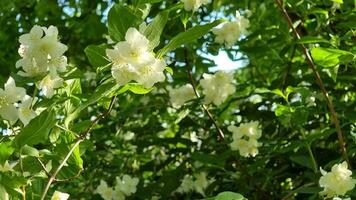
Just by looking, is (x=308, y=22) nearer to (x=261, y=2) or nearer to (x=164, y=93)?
(x=261, y=2)

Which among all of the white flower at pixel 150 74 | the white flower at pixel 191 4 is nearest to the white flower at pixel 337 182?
the white flower at pixel 191 4

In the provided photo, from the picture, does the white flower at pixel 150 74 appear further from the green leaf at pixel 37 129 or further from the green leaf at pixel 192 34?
the green leaf at pixel 37 129

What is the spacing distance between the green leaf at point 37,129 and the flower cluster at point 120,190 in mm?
1656

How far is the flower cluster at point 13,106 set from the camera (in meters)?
1.57

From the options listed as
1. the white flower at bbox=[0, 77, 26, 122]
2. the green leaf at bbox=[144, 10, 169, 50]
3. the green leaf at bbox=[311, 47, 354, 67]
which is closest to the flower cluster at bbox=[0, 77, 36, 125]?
the white flower at bbox=[0, 77, 26, 122]

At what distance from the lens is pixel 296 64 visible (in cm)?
311

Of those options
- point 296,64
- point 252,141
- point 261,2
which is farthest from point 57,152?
point 261,2

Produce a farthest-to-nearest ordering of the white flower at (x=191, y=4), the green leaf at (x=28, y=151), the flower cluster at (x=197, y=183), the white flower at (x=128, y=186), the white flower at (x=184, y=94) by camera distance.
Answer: the flower cluster at (x=197, y=183)
the white flower at (x=128, y=186)
the white flower at (x=184, y=94)
the white flower at (x=191, y=4)
the green leaf at (x=28, y=151)

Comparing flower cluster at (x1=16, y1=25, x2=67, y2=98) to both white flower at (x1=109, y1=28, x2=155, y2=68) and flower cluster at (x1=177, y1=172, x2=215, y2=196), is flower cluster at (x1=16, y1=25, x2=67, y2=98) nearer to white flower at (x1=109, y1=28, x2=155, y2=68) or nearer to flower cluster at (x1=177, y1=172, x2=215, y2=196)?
white flower at (x1=109, y1=28, x2=155, y2=68)

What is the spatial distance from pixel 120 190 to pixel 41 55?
5.27 ft

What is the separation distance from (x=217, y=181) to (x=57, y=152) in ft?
5.12

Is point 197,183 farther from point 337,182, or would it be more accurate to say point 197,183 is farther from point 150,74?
point 150,74

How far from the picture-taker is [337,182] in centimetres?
199

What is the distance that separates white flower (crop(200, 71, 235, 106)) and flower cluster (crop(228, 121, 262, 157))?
0.16 meters
